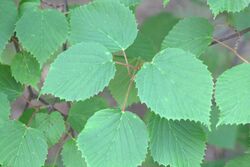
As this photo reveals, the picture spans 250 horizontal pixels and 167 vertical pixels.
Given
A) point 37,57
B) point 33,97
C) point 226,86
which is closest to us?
point 226,86

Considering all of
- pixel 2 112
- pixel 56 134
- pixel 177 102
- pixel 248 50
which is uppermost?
pixel 177 102

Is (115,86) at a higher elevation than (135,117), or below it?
below

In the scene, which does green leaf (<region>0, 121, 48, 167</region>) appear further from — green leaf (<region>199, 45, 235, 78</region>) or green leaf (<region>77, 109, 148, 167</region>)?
green leaf (<region>199, 45, 235, 78</region>)

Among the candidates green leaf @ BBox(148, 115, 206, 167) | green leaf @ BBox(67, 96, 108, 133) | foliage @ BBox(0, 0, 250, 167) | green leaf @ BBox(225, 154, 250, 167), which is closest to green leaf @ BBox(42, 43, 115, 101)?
foliage @ BBox(0, 0, 250, 167)

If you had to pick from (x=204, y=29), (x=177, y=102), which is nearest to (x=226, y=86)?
(x=177, y=102)

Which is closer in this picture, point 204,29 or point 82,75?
point 82,75

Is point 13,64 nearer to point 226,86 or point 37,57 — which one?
point 37,57
